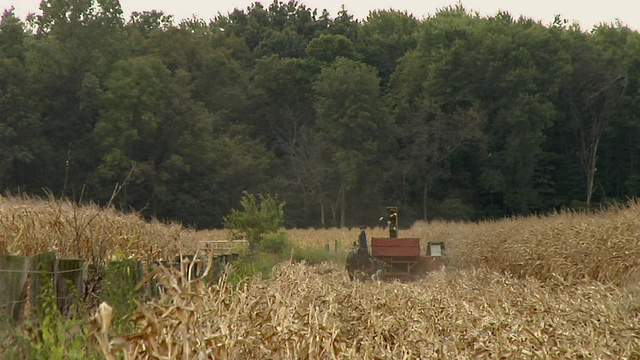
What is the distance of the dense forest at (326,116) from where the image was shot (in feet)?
215

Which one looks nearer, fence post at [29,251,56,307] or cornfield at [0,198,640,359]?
cornfield at [0,198,640,359]

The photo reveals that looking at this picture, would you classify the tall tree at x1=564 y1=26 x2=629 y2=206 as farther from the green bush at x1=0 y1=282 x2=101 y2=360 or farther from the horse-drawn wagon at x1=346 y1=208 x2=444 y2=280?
the green bush at x1=0 y1=282 x2=101 y2=360

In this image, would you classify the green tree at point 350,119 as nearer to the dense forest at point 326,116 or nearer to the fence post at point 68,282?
the dense forest at point 326,116

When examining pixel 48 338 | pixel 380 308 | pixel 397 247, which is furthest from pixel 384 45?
pixel 48 338

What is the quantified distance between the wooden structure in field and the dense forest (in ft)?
116

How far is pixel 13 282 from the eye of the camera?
366 inches

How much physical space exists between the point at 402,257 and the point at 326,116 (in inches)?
1861

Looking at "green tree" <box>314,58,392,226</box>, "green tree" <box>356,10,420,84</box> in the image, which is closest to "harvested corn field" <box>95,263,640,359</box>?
"green tree" <box>314,58,392,226</box>

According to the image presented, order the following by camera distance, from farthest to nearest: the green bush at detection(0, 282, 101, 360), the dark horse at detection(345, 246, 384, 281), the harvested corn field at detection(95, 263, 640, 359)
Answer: the dark horse at detection(345, 246, 384, 281), the green bush at detection(0, 282, 101, 360), the harvested corn field at detection(95, 263, 640, 359)

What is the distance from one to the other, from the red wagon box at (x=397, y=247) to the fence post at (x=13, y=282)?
20885mm

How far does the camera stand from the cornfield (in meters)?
5.68

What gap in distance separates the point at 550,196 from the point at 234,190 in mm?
23654

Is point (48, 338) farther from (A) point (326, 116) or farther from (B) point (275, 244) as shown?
(A) point (326, 116)

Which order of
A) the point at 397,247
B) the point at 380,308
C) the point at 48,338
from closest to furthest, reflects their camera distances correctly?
the point at 48,338 → the point at 380,308 → the point at 397,247
